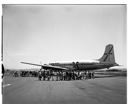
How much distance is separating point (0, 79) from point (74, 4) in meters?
2.68

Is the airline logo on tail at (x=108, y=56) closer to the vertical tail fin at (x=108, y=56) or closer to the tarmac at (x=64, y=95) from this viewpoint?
the vertical tail fin at (x=108, y=56)

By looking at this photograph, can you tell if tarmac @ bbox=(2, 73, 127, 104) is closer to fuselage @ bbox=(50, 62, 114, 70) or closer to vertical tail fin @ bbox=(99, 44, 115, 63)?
fuselage @ bbox=(50, 62, 114, 70)

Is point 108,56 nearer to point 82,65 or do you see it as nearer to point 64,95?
point 82,65

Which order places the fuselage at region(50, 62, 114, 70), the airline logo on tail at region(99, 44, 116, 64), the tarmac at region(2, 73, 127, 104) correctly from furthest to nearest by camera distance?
the airline logo on tail at region(99, 44, 116, 64) → the fuselage at region(50, 62, 114, 70) → the tarmac at region(2, 73, 127, 104)

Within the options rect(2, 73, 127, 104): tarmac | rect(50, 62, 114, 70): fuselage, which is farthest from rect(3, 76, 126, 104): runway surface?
rect(50, 62, 114, 70): fuselage

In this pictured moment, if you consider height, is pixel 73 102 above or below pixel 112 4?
below

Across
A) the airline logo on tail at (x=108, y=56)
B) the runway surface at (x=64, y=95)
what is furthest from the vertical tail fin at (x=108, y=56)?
the runway surface at (x=64, y=95)

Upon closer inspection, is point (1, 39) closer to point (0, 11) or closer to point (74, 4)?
point (0, 11)

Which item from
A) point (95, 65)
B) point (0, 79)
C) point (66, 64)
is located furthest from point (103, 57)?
point (0, 79)

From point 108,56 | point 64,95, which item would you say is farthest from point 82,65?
point 64,95

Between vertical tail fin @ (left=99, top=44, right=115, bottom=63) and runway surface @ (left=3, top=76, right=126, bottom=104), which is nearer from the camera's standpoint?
runway surface @ (left=3, top=76, right=126, bottom=104)

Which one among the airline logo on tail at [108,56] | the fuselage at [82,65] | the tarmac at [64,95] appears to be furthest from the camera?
the airline logo on tail at [108,56]

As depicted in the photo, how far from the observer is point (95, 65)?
3700 cm

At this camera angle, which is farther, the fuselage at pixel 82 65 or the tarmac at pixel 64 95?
the fuselage at pixel 82 65
